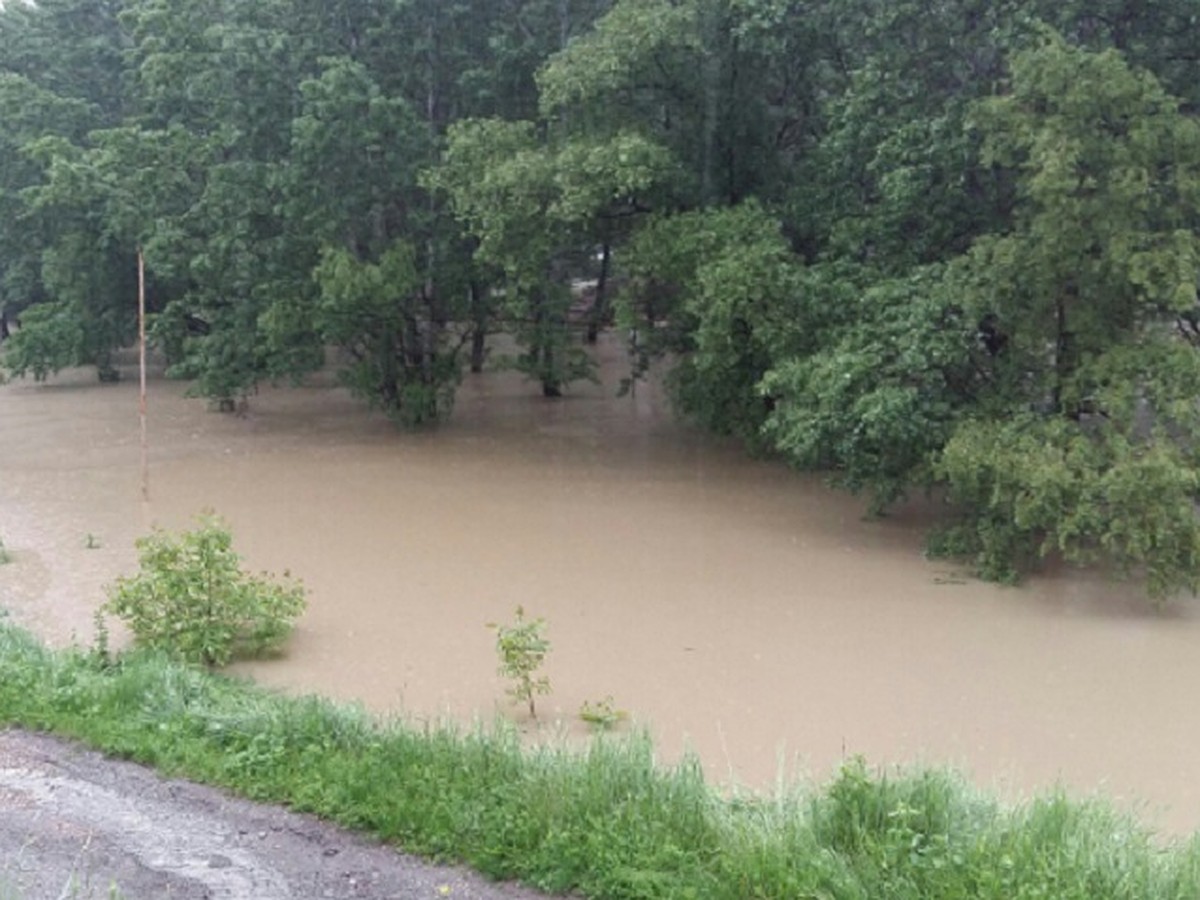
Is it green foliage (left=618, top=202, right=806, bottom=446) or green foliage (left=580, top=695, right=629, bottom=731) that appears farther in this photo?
green foliage (left=618, top=202, right=806, bottom=446)

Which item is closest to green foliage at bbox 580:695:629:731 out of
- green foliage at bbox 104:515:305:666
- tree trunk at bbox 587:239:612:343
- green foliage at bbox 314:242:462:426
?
green foliage at bbox 104:515:305:666

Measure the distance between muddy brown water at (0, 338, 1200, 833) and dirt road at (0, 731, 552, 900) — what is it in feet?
6.69

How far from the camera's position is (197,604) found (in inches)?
317

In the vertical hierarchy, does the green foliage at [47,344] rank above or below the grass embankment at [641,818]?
above

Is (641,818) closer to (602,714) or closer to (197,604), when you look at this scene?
(602,714)

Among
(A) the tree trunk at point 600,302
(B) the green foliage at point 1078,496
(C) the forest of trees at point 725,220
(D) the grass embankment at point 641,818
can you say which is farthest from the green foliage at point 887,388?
(A) the tree trunk at point 600,302

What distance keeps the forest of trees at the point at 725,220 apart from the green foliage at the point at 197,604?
14.5ft

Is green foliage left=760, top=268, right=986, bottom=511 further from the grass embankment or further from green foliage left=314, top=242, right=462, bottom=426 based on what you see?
the grass embankment

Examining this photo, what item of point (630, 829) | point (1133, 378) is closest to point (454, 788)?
point (630, 829)

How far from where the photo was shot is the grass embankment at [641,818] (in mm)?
4195

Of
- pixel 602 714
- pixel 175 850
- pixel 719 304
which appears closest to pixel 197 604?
pixel 602 714

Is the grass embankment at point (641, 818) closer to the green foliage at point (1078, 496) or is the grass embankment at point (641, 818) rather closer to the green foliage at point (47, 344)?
the green foliage at point (1078, 496)

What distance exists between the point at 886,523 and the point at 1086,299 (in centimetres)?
259

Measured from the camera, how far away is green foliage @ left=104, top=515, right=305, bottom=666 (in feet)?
26.2
